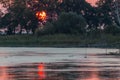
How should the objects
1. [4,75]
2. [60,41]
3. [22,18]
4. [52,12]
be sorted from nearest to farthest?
1. [4,75]
2. [60,41]
3. [22,18]
4. [52,12]

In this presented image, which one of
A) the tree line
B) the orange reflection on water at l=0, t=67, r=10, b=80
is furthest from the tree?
the orange reflection on water at l=0, t=67, r=10, b=80

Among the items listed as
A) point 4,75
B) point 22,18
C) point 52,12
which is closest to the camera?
point 4,75

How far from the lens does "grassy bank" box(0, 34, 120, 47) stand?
3329 inches

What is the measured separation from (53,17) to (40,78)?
79390mm

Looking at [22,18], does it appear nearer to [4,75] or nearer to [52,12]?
[52,12]

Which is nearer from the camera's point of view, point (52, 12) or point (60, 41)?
point (60, 41)

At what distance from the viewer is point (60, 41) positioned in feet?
282

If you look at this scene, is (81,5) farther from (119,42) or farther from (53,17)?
(119,42)

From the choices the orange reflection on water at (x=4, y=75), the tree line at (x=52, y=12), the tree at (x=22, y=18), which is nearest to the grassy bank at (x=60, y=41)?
the tree at (x=22, y=18)

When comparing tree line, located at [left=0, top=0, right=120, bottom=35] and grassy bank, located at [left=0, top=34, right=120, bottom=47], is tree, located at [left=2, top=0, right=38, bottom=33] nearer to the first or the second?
tree line, located at [left=0, top=0, right=120, bottom=35]

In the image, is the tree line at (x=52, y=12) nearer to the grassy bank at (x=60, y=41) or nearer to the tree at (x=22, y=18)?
the tree at (x=22, y=18)

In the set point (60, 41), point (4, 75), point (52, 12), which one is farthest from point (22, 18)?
point (4, 75)

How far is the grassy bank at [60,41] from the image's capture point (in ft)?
277

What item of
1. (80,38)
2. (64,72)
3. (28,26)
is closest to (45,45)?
(80,38)
